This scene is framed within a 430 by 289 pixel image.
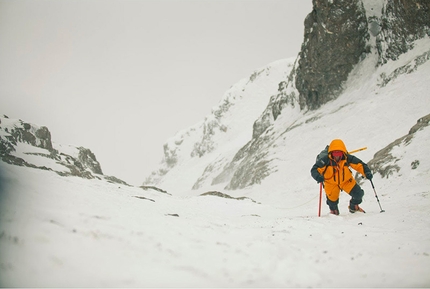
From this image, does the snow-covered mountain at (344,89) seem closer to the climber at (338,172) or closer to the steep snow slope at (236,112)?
the climber at (338,172)

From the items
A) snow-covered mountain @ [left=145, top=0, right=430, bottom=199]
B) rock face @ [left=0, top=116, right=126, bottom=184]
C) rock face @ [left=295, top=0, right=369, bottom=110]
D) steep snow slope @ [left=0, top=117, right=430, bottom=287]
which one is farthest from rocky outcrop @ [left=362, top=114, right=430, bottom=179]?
rock face @ [left=295, top=0, right=369, bottom=110]

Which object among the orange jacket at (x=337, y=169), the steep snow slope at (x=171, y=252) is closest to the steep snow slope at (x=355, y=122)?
the orange jacket at (x=337, y=169)

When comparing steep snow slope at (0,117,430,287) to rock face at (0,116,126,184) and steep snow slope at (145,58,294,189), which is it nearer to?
rock face at (0,116,126,184)

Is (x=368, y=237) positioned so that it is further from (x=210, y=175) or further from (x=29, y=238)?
(x=210, y=175)

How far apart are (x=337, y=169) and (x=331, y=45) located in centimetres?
3490

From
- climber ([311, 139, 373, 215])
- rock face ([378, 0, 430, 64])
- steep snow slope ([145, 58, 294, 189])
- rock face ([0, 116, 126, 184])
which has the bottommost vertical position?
climber ([311, 139, 373, 215])

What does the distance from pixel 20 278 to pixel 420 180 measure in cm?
1417

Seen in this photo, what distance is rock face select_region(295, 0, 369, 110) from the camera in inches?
1474

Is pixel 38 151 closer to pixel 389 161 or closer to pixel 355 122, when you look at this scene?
pixel 389 161

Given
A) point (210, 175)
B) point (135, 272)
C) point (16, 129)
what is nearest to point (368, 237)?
point (135, 272)

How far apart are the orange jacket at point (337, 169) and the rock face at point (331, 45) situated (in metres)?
33.2

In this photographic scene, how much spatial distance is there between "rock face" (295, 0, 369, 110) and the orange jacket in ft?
109

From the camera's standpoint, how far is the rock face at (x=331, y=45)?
123 ft

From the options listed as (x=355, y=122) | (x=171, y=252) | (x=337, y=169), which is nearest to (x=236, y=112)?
(x=355, y=122)
